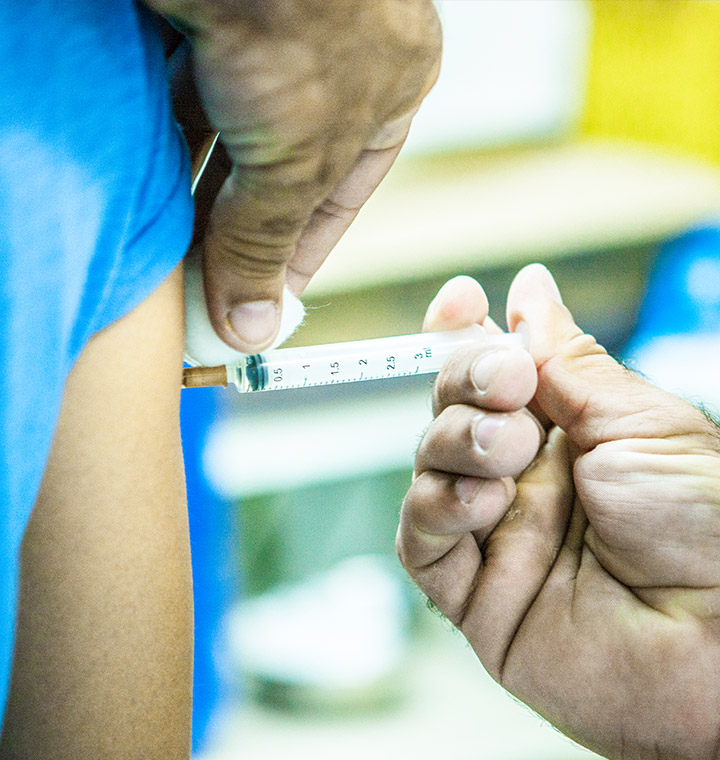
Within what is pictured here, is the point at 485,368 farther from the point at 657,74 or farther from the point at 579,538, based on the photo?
the point at 657,74

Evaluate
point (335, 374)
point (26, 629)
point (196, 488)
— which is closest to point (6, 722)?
point (26, 629)

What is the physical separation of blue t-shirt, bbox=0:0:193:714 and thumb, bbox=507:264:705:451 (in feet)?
1.74

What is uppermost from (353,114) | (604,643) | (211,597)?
(353,114)

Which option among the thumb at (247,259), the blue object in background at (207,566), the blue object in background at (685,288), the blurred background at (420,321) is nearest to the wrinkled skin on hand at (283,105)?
the thumb at (247,259)

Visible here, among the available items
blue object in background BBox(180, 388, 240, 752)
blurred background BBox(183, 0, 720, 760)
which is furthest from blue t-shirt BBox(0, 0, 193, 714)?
blue object in background BBox(180, 388, 240, 752)

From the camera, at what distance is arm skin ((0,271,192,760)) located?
1.99 ft

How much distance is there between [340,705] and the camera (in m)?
2.44

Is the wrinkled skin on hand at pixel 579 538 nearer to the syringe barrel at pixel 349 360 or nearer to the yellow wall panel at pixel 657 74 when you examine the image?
the syringe barrel at pixel 349 360

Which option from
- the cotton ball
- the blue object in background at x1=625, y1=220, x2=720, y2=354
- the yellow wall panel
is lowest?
the blue object in background at x1=625, y1=220, x2=720, y2=354

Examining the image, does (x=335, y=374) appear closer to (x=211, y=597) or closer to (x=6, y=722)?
(x=6, y=722)

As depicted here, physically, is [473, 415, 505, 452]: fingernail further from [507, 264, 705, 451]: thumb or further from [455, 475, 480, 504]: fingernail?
[507, 264, 705, 451]: thumb

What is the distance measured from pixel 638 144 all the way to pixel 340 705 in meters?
1.90

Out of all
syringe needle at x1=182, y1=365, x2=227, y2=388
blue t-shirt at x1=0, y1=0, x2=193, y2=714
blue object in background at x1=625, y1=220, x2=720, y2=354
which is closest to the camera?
blue t-shirt at x1=0, y1=0, x2=193, y2=714

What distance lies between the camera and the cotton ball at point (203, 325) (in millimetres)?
745
